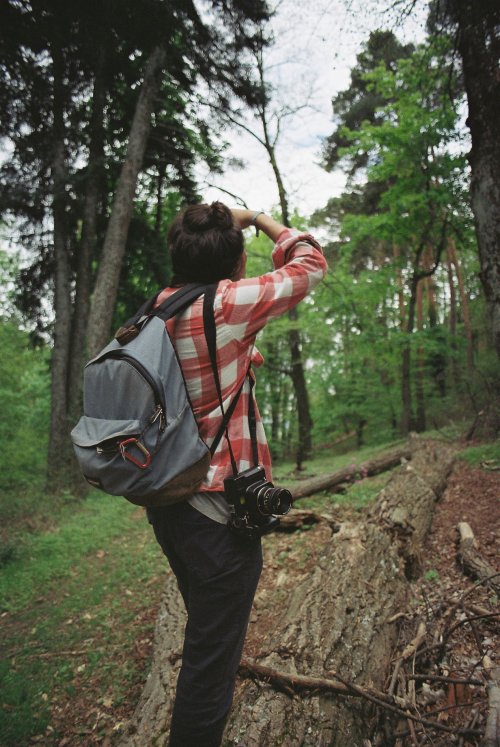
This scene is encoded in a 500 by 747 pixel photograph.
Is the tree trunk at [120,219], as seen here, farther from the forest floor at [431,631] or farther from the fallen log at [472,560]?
the fallen log at [472,560]

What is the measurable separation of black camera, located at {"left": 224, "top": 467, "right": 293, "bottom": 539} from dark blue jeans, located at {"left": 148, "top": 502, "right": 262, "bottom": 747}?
7cm

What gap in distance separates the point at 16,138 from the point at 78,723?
9.29 meters

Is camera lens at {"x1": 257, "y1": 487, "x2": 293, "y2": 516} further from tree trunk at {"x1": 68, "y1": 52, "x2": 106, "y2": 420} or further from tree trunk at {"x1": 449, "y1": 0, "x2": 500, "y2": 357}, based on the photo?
tree trunk at {"x1": 68, "y1": 52, "x2": 106, "y2": 420}

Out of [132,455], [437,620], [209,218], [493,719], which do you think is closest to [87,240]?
[209,218]

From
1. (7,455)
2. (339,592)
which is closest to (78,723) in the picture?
(339,592)

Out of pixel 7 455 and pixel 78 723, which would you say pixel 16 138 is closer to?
pixel 7 455

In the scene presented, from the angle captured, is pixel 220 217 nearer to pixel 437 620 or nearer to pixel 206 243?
pixel 206 243

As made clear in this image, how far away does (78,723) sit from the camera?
248 cm

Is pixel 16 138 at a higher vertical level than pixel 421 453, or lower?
higher

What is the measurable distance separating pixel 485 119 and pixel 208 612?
519 centimetres

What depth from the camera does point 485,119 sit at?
13.7 ft

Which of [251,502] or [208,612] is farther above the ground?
[251,502]

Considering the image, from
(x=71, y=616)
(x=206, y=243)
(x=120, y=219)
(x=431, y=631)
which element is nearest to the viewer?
(x=206, y=243)

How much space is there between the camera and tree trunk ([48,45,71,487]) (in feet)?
25.5
